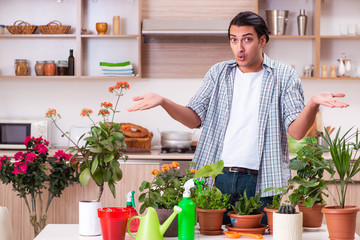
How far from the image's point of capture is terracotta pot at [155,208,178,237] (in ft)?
6.20

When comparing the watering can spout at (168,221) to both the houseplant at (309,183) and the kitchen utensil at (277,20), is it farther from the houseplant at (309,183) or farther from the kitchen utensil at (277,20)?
the kitchen utensil at (277,20)

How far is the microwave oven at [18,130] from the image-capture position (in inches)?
169

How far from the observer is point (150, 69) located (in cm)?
458

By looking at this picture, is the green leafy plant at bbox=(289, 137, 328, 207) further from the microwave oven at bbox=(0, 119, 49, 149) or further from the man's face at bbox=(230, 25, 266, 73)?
the microwave oven at bbox=(0, 119, 49, 149)

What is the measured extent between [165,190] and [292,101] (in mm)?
787

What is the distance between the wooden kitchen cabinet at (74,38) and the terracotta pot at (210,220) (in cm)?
276

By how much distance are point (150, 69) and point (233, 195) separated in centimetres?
239

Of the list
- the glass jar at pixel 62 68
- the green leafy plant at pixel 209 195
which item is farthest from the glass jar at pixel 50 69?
the green leafy plant at pixel 209 195

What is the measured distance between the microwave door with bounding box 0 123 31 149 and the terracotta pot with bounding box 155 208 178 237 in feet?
8.85

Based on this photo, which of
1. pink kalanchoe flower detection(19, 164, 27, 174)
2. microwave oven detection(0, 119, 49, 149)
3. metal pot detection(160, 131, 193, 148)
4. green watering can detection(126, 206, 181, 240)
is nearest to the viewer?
green watering can detection(126, 206, 181, 240)

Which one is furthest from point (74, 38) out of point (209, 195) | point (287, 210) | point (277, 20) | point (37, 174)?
point (287, 210)

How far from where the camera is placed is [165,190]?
1953 millimetres

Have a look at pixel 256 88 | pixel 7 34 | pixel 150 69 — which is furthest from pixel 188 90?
pixel 256 88


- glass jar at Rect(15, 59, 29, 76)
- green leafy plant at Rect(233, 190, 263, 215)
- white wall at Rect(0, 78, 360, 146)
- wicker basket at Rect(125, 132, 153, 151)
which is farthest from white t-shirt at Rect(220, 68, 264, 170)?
glass jar at Rect(15, 59, 29, 76)
